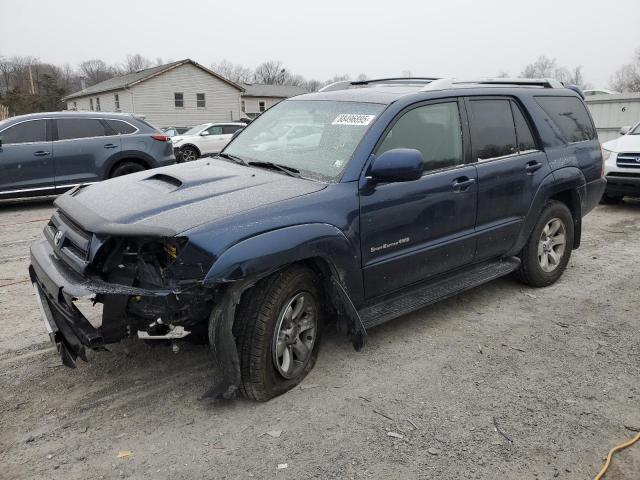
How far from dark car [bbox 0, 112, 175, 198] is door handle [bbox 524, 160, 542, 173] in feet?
24.1

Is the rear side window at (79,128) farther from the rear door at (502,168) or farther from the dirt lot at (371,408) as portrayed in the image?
the rear door at (502,168)

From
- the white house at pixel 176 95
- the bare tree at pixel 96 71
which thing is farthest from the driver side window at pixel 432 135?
the bare tree at pixel 96 71

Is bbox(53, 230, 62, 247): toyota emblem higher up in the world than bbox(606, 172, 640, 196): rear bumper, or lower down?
higher up

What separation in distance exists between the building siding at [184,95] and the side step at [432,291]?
3449 cm

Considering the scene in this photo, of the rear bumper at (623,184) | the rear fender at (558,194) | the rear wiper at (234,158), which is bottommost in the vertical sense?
the rear bumper at (623,184)

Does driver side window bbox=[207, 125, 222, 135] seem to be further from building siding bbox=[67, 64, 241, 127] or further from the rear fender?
building siding bbox=[67, 64, 241, 127]

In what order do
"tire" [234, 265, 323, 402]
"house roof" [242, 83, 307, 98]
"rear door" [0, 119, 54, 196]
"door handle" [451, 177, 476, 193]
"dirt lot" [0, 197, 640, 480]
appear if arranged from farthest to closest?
1. "house roof" [242, 83, 307, 98]
2. "rear door" [0, 119, 54, 196]
3. "door handle" [451, 177, 476, 193]
4. "tire" [234, 265, 323, 402]
5. "dirt lot" [0, 197, 640, 480]

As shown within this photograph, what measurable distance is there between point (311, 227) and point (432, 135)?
145 cm

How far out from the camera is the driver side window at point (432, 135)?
3938mm

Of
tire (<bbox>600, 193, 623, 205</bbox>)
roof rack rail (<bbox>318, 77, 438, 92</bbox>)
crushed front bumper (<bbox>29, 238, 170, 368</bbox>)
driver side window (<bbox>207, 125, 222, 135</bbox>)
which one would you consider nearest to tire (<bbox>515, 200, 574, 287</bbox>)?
roof rack rail (<bbox>318, 77, 438, 92</bbox>)

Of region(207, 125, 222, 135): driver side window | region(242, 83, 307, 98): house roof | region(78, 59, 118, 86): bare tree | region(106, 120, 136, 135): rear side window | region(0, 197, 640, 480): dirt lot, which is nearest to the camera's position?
region(0, 197, 640, 480): dirt lot

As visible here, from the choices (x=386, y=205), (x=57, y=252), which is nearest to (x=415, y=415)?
(x=386, y=205)

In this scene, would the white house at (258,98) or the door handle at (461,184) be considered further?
the white house at (258,98)

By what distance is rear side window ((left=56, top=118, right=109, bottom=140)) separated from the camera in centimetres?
971
